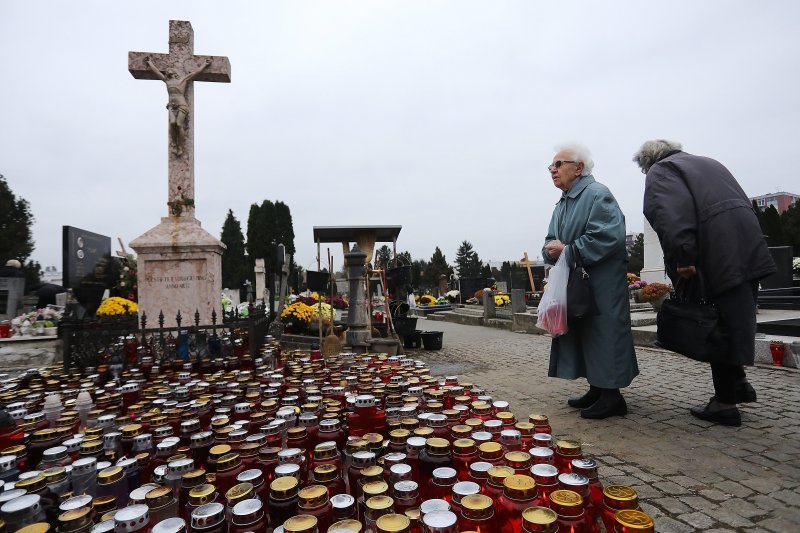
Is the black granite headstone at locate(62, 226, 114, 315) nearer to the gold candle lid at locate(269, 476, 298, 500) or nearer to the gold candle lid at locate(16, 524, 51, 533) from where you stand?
the gold candle lid at locate(16, 524, 51, 533)

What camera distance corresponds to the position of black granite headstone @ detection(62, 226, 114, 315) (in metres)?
7.96

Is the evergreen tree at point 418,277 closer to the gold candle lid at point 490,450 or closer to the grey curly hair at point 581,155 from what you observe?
the grey curly hair at point 581,155

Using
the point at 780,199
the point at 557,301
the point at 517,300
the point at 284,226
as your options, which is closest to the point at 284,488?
the point at 557,301

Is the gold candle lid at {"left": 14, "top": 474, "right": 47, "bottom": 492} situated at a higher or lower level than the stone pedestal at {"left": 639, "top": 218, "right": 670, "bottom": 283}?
lower

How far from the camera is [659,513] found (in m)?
1.94

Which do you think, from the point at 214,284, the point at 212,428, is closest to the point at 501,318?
the point at 214,284

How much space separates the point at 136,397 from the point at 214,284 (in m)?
4.28

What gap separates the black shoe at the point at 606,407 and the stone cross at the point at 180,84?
7298 millimetres

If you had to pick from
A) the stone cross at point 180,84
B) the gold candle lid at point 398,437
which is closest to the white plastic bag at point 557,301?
the gold candle lid at point 398,437

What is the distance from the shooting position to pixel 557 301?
3.42 meters

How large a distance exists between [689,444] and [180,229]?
752 cm

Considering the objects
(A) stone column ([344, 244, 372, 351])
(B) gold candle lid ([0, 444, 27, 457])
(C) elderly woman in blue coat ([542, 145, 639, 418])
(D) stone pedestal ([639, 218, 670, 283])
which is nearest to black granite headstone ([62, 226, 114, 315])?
(A) stone column ([344, 244, 372, 351])

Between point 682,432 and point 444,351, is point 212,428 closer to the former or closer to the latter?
point 682,432

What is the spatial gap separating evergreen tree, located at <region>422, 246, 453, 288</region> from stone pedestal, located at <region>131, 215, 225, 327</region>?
3856 cm
